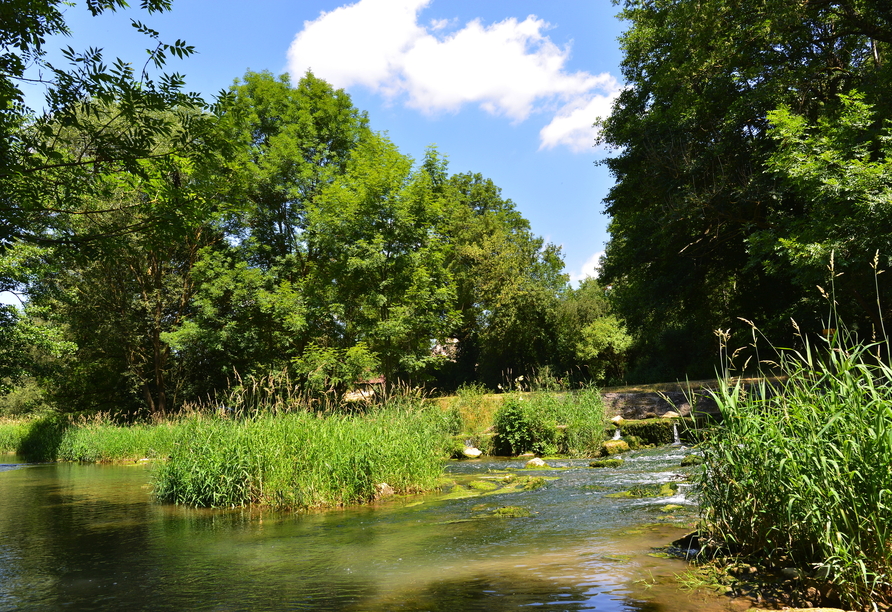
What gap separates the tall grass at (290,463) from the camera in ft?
33.4

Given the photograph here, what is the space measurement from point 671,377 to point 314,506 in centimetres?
2423

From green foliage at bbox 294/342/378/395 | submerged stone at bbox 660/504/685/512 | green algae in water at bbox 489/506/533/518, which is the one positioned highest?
green foliage at bbox 294/342/378/395

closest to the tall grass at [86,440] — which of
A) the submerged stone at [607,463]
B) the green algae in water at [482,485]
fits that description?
the green algae in water at [482,485]

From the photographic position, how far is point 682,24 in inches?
812

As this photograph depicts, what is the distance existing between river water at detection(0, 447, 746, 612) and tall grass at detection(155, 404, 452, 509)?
1.20 feet

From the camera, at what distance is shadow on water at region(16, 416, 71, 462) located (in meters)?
23.0

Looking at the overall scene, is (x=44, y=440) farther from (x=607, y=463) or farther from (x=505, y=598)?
(x=505, y=598)

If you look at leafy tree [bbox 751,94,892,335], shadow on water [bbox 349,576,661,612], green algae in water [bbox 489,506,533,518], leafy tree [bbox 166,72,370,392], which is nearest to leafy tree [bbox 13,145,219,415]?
leafy tree [bbox 166,72,370,392]

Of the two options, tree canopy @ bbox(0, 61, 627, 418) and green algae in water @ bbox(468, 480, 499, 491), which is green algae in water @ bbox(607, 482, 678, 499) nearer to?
green algae in water @ bbox(468, 480, 499, 491)

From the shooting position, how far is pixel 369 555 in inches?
273

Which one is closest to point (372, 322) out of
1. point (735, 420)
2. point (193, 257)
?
point (193, 257)

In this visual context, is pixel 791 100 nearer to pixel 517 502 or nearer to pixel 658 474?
pixel 658 474

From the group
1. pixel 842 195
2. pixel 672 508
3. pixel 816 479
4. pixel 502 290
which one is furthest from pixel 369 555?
pixel 502 290

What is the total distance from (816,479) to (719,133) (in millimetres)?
19259
